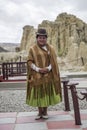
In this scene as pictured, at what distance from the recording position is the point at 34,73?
6.33 m

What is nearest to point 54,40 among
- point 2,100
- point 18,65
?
point 18,65

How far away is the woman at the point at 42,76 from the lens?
248 inches

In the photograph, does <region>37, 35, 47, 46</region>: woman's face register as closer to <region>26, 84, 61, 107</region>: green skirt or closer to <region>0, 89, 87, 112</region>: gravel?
<region>26, 84, 61, 107</region>: green skirt

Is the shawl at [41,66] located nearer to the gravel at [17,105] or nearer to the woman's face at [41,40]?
the woman's face at [41,40]

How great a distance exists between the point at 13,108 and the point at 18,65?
8139 mm

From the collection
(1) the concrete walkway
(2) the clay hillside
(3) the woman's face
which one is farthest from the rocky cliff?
(3) the woman's face

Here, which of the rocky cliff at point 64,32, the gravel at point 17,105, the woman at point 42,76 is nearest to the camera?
the woman at point 42,76

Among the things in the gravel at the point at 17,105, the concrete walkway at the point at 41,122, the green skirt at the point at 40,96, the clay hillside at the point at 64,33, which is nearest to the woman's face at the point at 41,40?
the green skirt at the point at 40,96

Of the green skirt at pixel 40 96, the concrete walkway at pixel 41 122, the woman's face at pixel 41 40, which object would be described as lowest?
the concrete walkway at pixel 41 122

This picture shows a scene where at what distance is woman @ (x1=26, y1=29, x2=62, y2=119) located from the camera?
6.30m

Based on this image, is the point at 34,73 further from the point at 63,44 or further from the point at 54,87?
the point at 63,44

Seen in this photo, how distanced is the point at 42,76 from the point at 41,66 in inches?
6.5

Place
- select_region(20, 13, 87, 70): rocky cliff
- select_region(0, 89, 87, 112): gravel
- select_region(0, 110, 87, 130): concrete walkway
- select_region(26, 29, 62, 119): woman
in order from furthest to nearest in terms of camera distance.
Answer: select_region(20, 13, 87, 70): rocky cliff, select_region(0, 89, 87, 112): gravel, select_region(26, 29, 62, 119): woman, select_region(0, 110, 87, 130): concrete walkway

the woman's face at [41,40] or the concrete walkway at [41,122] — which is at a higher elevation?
the woman's face at [41,40]
